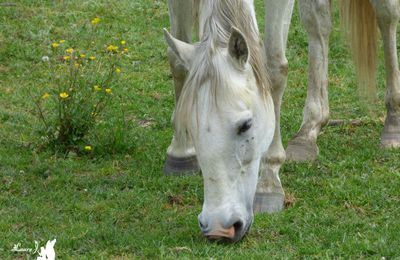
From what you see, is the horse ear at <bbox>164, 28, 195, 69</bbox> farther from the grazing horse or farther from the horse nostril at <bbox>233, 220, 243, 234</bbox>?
the horse nostril at <bbox>233, 220, 243, 234</bbox>

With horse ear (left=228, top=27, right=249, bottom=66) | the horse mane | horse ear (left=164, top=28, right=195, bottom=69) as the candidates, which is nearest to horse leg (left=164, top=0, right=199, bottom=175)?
the horse mane

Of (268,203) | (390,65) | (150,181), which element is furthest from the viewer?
(390,65)

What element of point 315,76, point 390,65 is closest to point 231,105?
point 315,76

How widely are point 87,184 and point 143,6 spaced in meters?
4.84

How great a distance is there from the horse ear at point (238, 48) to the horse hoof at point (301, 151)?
79.2 inches

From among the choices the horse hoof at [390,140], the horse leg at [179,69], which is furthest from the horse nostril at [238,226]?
the horse hoof at [390,140]

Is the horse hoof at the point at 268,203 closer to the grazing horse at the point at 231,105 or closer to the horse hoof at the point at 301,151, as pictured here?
the grazing horse at the point at 231,105

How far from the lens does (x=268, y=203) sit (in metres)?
5.63

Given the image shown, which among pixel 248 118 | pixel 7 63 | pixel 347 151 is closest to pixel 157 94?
pixel 7 63

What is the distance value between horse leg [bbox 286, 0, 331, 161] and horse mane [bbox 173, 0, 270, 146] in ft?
6.01

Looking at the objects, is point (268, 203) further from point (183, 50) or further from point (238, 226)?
point (183, 50)

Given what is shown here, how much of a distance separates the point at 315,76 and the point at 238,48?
2.39m

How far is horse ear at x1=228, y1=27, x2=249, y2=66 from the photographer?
4.72 metres

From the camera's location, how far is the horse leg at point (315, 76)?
6.91 m
